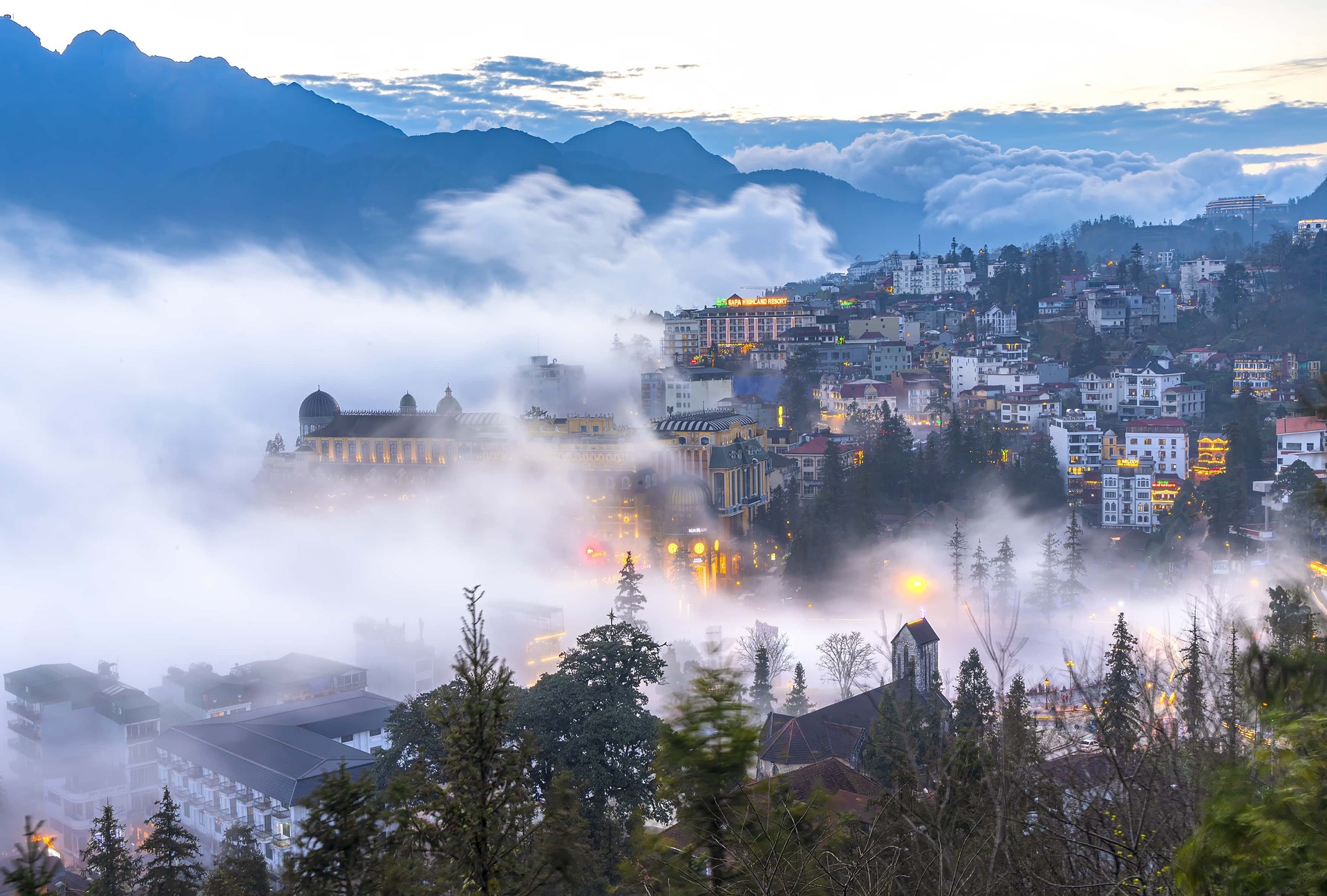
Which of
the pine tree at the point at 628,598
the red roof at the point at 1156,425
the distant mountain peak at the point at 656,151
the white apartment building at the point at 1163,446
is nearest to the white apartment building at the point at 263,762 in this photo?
the pine tree at the point at 628,598

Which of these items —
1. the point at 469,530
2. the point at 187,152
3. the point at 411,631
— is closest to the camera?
the point at 411,631

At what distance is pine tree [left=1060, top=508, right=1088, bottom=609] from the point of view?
25.8m

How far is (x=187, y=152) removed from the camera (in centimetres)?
9831

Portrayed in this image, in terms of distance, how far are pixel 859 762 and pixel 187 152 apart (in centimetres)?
10005

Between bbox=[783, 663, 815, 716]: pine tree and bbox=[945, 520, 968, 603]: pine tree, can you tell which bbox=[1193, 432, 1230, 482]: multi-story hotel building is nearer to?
bbox=[945, 520, 968, 603]: pine tree

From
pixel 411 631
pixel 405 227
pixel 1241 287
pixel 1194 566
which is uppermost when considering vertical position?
pixel 405 227

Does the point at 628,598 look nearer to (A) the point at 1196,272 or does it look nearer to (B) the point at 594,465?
(B) the point at 594,465

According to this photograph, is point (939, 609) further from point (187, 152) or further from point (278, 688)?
point (187, 152)

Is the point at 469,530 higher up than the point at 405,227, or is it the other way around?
the point at 405,227

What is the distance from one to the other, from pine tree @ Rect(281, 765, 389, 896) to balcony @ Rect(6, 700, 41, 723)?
55.6ft

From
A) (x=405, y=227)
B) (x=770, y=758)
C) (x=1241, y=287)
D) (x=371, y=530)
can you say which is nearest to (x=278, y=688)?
(x=770, y=758)

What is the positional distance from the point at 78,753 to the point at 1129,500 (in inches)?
1023

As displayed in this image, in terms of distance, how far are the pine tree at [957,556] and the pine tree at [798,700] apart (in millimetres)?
6658

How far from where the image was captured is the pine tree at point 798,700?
1881cm
